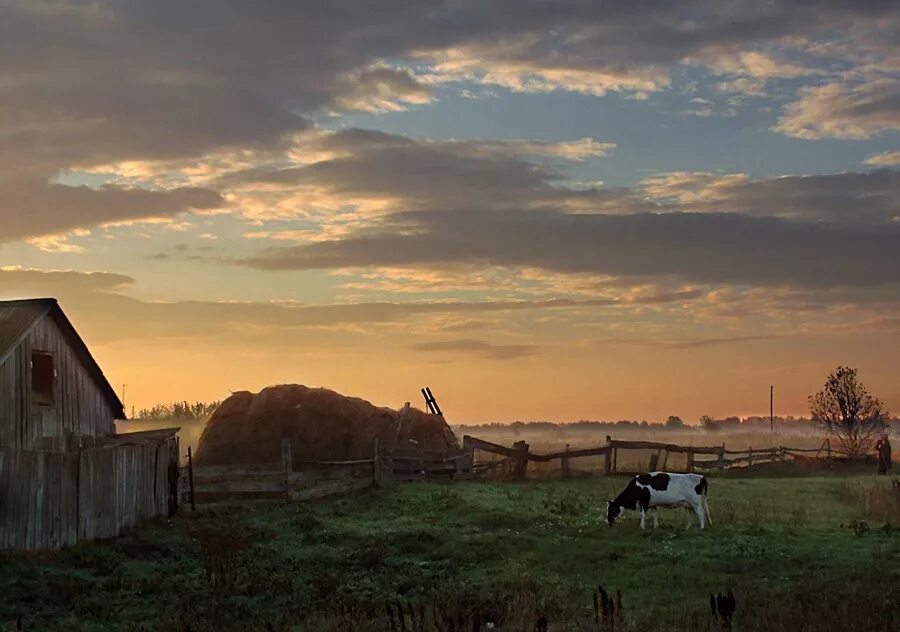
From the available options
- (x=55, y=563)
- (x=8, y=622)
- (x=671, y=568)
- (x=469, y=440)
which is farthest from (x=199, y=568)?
(x=469, y=440)

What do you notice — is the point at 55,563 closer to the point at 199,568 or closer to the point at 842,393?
the point at 199,568

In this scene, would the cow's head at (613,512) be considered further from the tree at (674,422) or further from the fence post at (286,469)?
the tree at (674,422)

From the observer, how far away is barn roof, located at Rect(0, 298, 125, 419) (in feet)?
94.7

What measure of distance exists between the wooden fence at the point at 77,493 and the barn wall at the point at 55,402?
319 centimetres

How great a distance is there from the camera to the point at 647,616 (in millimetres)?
15578

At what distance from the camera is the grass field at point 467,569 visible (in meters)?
16.3

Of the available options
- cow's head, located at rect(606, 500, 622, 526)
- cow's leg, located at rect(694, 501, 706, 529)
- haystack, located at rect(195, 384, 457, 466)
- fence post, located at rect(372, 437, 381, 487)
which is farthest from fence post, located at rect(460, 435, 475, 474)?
cow's leg, located at rect(694, 501, 706, 529)

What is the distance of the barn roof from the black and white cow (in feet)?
55.2

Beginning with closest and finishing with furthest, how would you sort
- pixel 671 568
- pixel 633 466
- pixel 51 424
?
pixel 671 568 < pixel 51 424 < pixel 633 466

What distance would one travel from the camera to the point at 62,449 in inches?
1240

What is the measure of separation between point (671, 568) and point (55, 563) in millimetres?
13079

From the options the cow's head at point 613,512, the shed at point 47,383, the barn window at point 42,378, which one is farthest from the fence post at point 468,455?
the barn window at point 42,378

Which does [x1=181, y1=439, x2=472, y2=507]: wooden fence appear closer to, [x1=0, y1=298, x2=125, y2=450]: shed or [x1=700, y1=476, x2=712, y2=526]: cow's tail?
[x1=0, y1=298, x2=125, y2=450]: shed

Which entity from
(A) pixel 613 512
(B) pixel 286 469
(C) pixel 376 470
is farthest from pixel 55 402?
(A) pixel 613 512
